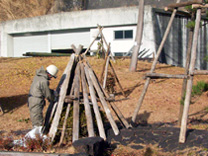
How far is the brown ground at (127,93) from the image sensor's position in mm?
10008

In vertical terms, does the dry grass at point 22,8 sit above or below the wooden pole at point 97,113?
above

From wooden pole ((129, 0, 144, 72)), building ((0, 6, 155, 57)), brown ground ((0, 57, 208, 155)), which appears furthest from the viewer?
building ((0, 6, 155, 57))

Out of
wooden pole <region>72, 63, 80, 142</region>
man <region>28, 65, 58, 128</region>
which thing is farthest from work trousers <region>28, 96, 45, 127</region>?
wooden pole <region>72, 63, 80, 142</region>

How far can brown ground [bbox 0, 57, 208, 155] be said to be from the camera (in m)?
10.0

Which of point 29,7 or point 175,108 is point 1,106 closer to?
point 175,108

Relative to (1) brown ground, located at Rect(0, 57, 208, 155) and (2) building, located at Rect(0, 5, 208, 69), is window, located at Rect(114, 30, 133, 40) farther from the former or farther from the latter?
(1) brown ground, located at Rect(0, 57, 208, 155)

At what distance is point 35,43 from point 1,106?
1778cm

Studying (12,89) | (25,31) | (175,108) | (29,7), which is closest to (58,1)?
(29,7)

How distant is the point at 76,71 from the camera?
7.76 m

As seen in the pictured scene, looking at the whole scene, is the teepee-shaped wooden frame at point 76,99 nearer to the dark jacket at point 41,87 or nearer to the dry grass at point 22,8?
the dark jacket at point 41,87

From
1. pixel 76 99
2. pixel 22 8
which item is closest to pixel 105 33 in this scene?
pixel 76 99

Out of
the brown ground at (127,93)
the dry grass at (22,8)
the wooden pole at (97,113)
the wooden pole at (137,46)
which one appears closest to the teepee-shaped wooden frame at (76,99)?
the wooden pole at (97,113)

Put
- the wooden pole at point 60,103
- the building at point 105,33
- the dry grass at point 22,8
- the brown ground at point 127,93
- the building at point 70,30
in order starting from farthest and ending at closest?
the dry grass at point 22,8, the building at point 70,30, the building at point 105,33, the brown ground at point 127,93, the wooden pole at point 60,103

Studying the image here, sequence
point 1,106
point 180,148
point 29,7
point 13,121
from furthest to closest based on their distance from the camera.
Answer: point 29,7 → point 1,106 → point 13,121 → point 180,148
